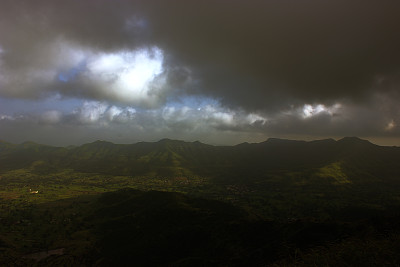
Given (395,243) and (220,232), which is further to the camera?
(220,232)

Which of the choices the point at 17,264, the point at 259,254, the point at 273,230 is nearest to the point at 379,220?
the point at 273,230

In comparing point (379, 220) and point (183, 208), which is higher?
point (379, 220)

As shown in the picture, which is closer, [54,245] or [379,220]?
[379,220]

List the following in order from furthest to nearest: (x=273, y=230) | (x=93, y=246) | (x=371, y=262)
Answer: (x=93, y=246), (x=273, y=230), (x=371, y=262)

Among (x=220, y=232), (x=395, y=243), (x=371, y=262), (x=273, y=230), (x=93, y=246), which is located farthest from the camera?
(x=93, y=246)

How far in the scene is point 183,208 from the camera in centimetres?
19012

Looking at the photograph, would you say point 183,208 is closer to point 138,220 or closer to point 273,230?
point 138,220

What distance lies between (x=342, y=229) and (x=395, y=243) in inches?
2563

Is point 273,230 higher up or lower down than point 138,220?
higher up

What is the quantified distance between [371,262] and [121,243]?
161178 mm

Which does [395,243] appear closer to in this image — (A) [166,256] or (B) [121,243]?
(A) [166,256]

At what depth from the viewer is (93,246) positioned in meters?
158

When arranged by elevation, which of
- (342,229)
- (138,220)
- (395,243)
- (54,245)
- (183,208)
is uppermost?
(395,243)

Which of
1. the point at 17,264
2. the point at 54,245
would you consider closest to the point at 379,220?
the point at 17,264
